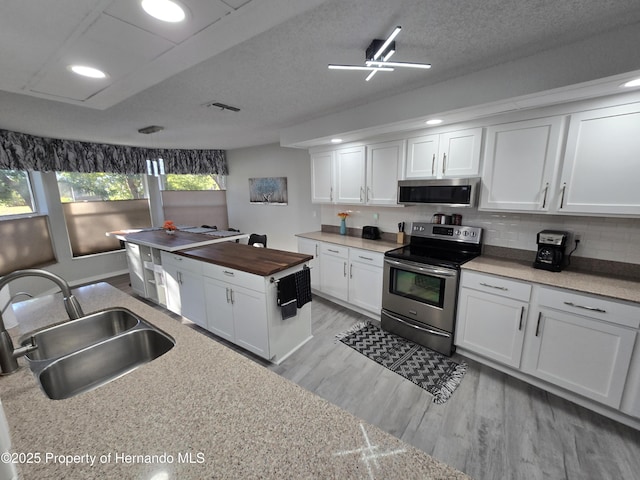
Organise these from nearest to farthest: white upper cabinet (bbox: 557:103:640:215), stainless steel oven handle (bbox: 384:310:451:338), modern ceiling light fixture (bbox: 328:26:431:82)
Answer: modern ceiling light fixture (bbox: 328:26:431:82), white upper cabinet (bbox: 557:103:640:215), stainless steel oven handle (bbox: 384:310:451:338)

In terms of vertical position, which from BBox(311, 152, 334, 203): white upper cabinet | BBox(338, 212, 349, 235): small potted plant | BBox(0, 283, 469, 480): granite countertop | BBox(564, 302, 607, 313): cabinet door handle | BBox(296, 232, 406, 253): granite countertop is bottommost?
BBox(564, 302, 607, 313): cabinet door handle

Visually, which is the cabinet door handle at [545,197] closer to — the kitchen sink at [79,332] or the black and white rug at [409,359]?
the black and white rug at [409,359]

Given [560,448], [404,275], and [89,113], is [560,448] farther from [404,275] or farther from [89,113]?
[89,113]

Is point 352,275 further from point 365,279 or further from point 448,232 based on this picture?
point 448,232

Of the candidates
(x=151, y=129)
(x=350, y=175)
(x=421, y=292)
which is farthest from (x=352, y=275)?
(x=151, y=129)

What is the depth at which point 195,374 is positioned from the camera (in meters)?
0.98

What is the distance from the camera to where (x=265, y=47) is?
1.66m

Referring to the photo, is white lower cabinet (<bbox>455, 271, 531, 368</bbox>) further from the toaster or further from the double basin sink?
the double basin sink

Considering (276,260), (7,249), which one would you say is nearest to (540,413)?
(276,260)

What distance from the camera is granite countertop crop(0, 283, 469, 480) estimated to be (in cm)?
65

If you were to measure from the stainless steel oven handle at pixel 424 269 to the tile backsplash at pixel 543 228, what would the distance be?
0.70 metres

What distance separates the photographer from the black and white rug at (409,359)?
217 centimetres

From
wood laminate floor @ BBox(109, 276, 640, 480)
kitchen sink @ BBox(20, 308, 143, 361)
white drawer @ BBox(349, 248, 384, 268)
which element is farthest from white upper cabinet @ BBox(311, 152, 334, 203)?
kitchen sink @ BBox(20, 308, 143, 361)

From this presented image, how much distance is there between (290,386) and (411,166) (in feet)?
8.60
